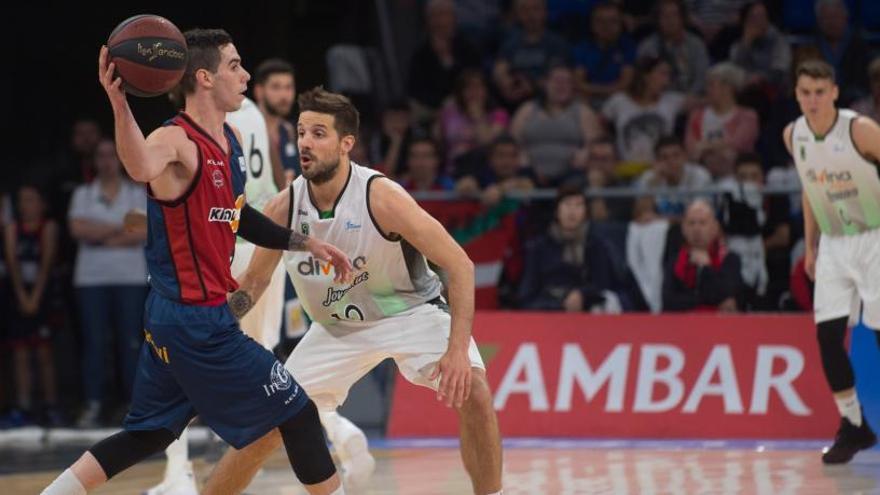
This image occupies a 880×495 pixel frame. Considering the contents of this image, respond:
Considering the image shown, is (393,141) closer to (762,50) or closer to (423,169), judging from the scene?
(423,169)

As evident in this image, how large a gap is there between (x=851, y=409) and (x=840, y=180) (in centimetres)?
126

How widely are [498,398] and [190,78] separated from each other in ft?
15.8

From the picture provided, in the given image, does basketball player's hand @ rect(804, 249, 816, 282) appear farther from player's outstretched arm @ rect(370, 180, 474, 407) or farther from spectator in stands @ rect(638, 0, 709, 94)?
spectator in stands @ rect(638, 0, 709, 94)

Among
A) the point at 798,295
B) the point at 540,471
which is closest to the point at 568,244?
the point at 798,295

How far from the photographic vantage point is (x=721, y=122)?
11.8 meters

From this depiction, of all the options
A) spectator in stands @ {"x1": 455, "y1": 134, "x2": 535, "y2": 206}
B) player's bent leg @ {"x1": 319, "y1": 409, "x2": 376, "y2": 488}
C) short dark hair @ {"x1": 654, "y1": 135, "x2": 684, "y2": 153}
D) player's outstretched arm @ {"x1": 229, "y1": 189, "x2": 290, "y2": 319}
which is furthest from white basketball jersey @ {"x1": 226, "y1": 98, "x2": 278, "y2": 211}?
short dark hair @ {"x1": 654, "y1": 135, "x2": 684, "y2": 153}

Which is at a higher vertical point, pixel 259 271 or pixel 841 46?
pixel 841 46

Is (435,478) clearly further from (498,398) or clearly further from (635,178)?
(635,178)

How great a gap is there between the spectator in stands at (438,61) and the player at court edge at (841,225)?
5.08 metres

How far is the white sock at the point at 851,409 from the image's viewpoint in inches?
328

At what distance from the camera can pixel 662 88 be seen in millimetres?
12391

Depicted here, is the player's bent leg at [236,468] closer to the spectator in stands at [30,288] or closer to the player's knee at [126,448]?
the player's knee at [126,448]

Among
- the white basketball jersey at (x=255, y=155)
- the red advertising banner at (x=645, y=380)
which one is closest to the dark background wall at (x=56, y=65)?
the red advertising banner at (x=645, y=380)

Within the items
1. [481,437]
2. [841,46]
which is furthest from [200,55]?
[841,46]
